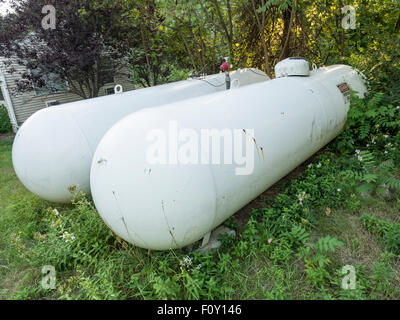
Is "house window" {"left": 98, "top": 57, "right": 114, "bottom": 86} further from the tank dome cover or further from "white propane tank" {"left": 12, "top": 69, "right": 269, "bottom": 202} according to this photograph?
the tank dome cover

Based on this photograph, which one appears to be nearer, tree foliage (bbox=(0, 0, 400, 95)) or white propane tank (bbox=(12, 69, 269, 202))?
white propane tank (bbox=(12, 69, 269, 202))

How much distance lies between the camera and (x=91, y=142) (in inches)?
121

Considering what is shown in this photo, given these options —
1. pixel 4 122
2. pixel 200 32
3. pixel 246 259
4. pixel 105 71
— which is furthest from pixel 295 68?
pixel 4 122

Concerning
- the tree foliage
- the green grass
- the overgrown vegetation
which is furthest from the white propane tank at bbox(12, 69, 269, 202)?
the overgrown vegetation

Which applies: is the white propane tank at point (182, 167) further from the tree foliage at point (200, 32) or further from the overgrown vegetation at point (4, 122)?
the overgrown vegetation at point (4, 122)

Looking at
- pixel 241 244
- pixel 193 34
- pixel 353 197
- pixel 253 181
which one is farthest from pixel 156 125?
pixel 193 34

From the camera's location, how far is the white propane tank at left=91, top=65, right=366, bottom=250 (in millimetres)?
1896

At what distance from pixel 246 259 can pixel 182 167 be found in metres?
1.18

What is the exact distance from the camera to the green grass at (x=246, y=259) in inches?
82.7

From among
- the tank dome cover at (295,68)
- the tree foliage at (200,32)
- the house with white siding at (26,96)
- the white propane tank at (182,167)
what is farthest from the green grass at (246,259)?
the house with white siding at (26,96)

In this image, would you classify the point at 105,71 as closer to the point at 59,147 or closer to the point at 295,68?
the point at 59,147

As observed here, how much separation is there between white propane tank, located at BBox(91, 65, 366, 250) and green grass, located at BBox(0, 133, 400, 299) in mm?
346

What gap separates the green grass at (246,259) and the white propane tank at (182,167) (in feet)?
1.14
